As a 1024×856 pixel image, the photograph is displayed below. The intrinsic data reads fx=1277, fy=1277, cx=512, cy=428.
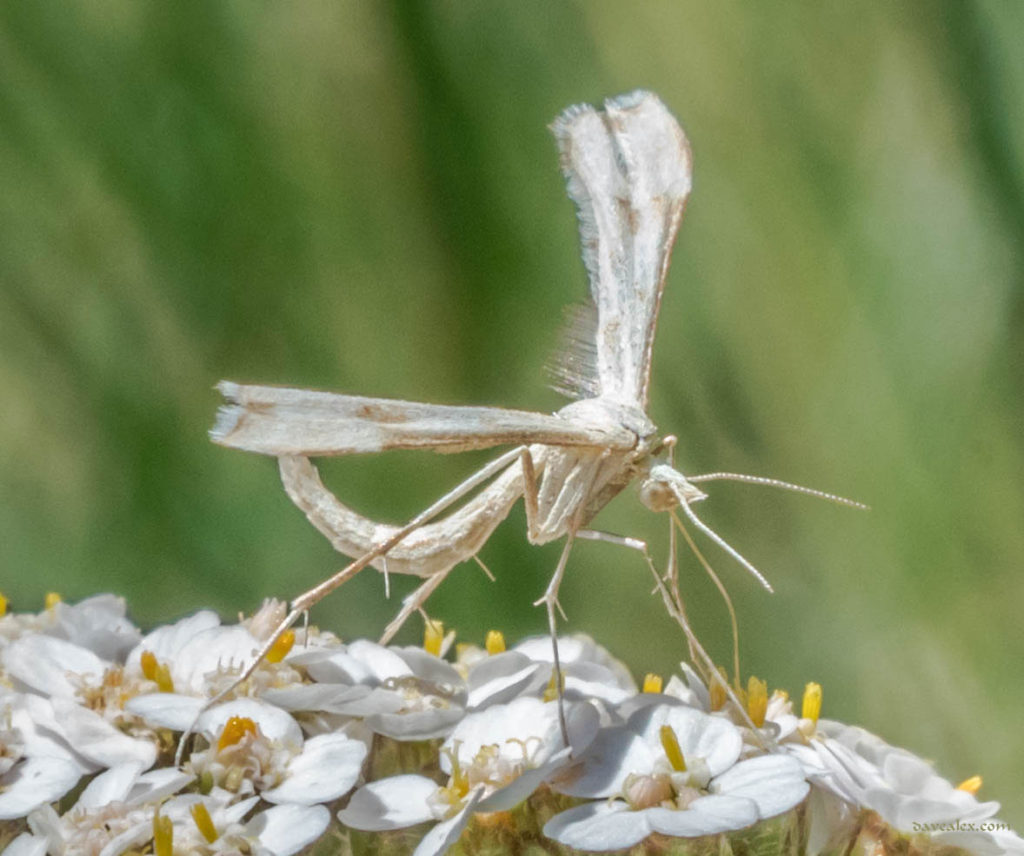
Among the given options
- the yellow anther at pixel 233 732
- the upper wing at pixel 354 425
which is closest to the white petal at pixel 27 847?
the yellow anther at pixel 233 732

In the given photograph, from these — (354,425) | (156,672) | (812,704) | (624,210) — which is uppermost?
(624,210)

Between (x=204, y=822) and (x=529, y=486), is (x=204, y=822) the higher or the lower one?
the lower one

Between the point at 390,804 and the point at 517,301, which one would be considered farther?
the point at 517,301

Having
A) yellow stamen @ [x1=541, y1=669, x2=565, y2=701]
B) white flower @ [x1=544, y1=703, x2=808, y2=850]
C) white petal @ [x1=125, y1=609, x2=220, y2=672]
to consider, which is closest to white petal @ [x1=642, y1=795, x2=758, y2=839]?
white flower @ [x1=544, y1=703, x2=808, y2=850]

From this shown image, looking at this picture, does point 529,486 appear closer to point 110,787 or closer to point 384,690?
point 384,690

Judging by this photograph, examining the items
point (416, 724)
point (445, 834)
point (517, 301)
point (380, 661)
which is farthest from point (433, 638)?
point (517, 301)

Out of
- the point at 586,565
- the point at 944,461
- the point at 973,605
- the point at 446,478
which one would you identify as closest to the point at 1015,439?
the point at 944,461
